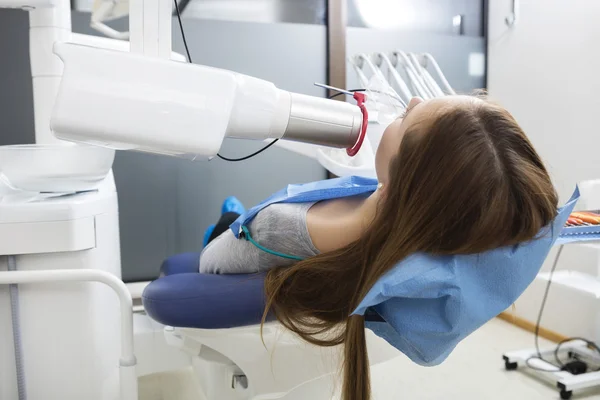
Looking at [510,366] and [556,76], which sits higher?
[556,76]

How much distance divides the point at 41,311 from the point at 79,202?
248mm

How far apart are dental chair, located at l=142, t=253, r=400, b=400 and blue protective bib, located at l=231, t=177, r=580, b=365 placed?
0.10 metres

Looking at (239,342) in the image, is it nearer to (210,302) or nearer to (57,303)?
(210,302)

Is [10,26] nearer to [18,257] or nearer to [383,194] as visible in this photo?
[18,257]

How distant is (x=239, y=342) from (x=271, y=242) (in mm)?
284

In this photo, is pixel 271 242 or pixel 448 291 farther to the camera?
pixel 271 242

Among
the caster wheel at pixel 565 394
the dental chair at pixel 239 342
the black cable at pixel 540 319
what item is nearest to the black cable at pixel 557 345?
the black cable at pixel 540 319

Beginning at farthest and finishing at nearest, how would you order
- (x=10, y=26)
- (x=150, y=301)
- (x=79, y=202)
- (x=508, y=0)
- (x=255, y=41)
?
(x=508, y=0)
(x=255, y=41)
(x=10, y=26)
(x=79, y=202)
(x=150, y=301)

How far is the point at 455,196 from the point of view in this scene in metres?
0.78

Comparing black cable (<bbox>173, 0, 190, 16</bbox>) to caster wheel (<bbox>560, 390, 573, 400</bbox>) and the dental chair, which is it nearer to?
the dental chair

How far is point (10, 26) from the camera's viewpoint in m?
2.05

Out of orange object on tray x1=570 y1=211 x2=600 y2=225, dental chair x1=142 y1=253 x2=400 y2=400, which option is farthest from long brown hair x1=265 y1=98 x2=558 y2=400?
orange object on tray x1=570 y1=211 x2=600 y2=225

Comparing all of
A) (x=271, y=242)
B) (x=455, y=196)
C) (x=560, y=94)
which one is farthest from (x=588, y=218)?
(x=560, y=94)

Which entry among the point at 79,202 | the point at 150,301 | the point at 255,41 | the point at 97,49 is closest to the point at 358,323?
the point at 150,301
